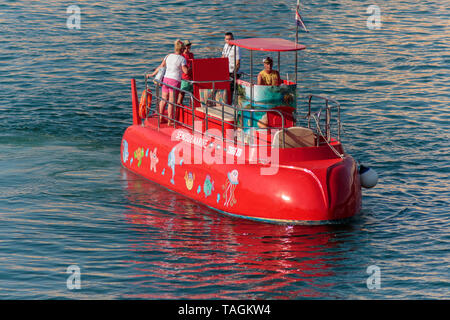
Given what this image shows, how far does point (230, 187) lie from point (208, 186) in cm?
71

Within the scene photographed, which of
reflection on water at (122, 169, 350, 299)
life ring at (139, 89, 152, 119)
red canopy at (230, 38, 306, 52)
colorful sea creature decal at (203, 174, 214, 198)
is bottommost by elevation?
reflection on water at (122, 169, 350, 299)

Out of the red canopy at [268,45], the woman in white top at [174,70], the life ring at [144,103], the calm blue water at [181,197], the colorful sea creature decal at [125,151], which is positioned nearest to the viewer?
the calm blue water at [181,197]

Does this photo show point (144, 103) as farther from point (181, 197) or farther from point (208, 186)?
point (208, 186)

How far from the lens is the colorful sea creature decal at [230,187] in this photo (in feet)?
47.0

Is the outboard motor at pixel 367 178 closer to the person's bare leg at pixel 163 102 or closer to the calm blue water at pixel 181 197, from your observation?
the calm blue water at pixel 181 197

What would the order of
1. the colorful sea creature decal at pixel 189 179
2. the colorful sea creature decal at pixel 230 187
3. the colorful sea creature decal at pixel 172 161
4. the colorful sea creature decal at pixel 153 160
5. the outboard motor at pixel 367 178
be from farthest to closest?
the colorful sea creature decal at pixel 153 160
the colorful sea creature decal at pixel 172 161
the colorful sea creature decal at pixel 189 179
the outboard motor at pixel 367 178
the colorful sea creature decal at pixel 230 187

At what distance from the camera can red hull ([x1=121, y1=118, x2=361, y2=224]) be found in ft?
45.0

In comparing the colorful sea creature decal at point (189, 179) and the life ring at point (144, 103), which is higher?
the life ring at point (144, 103)

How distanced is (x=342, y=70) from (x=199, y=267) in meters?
16.6

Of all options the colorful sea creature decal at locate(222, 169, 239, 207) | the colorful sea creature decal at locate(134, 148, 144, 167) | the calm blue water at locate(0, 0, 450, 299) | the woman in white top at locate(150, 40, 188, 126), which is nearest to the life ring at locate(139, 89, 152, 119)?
the woman in white top at locate(150, 40, 188, 126)

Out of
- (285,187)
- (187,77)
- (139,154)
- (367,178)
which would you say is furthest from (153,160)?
(367,178)

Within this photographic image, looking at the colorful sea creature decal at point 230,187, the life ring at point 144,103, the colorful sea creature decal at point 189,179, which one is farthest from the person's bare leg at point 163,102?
the colorful sea creature decal at point 230,187

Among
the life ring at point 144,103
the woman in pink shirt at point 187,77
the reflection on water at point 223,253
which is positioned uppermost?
the woman in pink shirt at point 187,77

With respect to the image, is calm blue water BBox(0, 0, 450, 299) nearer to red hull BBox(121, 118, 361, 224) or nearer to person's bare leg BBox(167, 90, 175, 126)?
red hull BBox(121, 118, 361, 224)
